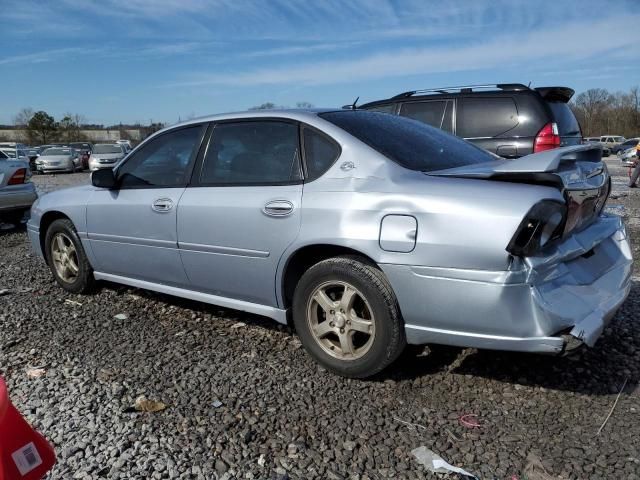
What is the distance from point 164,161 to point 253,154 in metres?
0.91

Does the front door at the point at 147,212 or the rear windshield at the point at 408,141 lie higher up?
the rear windshield at the point at 408,141

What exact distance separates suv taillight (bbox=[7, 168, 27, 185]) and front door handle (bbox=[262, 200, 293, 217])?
6.91m

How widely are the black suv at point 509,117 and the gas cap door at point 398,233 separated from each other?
435 centimetres

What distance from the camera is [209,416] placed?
9.32ft

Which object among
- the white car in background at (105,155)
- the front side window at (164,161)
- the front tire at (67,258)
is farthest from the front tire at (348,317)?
the white car in background at (105,155)

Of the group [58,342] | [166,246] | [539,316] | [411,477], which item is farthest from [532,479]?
[58,342]

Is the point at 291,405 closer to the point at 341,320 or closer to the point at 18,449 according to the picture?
the point at 341,320

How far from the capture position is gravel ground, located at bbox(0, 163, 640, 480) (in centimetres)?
243

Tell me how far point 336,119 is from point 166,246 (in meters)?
1.51

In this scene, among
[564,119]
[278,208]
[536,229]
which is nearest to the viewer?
[536,229]

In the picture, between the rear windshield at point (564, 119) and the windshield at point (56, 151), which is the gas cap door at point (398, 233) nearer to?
the rear windshield at point (564, 119)

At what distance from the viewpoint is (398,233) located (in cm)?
283


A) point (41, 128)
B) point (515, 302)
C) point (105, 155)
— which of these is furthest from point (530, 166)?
point (41, 128)

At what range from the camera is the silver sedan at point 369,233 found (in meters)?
2.62
